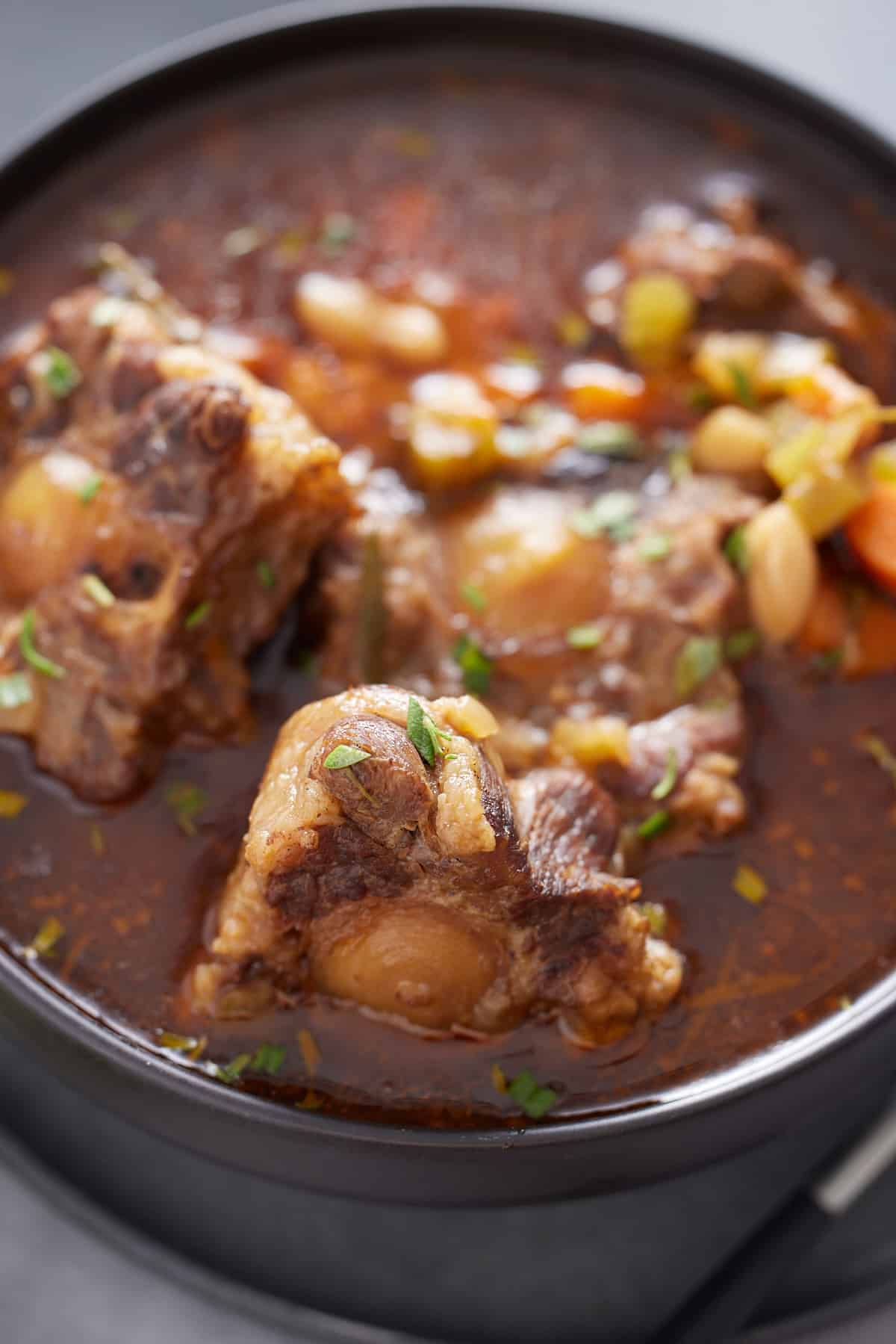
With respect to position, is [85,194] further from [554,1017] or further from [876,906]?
[876,906]

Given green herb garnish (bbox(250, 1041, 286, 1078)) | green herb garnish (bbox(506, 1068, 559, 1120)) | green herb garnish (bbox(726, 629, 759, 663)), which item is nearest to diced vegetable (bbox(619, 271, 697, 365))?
green herb garnish (bbox(726, 629, 759, 663))

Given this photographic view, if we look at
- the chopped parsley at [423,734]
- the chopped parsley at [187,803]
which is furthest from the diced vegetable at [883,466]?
the chopped parsley at [187,803]

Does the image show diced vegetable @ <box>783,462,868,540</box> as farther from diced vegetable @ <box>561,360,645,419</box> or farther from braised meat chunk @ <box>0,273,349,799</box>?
braised meat chunk @ <box>0,273,349,799</box>

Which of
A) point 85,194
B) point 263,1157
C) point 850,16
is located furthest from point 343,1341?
point 850,16

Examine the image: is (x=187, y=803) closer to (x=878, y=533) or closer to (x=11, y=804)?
(x=11, y=804)

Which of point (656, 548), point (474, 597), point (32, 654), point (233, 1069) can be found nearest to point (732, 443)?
point (656, 548)

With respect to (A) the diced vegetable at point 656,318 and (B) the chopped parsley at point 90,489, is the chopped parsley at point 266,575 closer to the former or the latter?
(B) the chopped parsley at point 90,489

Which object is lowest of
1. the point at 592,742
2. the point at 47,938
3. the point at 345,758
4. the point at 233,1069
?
the point at 47,938
